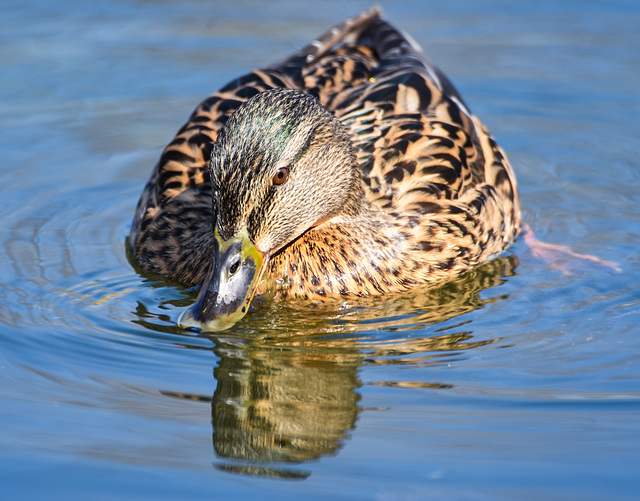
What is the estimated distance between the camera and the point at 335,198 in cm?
670

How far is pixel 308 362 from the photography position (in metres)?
5.98

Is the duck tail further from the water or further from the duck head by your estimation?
the duck head

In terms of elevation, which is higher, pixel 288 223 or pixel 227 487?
pixel 288 223

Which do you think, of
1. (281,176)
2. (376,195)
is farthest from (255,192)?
(376,195)

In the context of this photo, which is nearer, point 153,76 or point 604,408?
point 604,408

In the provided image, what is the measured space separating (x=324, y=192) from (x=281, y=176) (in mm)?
478

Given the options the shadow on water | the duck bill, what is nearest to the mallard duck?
the duck bill

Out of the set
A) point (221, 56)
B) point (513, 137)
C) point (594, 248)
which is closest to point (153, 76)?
point (221, 56)

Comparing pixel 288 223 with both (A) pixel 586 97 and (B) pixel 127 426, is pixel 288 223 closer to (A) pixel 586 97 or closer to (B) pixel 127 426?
(B) pixel 127 426

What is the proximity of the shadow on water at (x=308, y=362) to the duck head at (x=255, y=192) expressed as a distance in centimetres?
32

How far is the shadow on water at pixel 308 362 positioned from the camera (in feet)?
16.6

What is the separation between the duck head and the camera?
5906 mm

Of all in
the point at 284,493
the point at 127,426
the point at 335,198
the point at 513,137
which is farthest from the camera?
the point at 513,137

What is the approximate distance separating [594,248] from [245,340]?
291 centimetres
